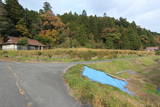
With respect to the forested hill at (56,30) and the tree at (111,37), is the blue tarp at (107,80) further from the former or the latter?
the tree at (111,37)

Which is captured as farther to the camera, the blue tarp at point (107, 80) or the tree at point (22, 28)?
the tree at point (22, 28)

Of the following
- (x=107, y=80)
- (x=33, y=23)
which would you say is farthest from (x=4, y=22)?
(x=107, y=80)

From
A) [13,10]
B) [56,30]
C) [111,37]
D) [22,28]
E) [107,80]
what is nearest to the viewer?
[107,80]

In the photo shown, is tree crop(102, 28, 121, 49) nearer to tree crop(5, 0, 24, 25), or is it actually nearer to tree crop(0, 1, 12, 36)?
tree crop(5, 0, 24, 25)

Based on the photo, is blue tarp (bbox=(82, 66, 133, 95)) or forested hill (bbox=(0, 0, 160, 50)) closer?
blue tarp (bbox=(82, 66, 133, 95))

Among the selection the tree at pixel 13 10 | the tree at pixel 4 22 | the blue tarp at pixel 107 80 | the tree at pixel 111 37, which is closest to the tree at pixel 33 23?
the tree at pixel 13 10

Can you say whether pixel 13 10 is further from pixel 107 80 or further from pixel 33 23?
pixel 107 80

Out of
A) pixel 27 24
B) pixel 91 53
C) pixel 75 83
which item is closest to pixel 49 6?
pixel 27 24

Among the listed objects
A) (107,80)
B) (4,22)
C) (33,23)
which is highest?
(33,23)

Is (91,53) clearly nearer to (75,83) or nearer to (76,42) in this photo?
(76,42)

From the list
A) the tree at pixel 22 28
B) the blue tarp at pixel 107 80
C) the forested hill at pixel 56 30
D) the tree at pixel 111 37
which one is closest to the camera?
the blue tarp at pixel 107 80

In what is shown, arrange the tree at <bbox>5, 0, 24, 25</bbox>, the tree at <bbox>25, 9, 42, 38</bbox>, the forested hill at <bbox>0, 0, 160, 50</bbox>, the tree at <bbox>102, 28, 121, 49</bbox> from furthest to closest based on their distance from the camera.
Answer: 1. the tree at <bbox>102, 28, 121, 49</bbox>
2. the tree at <bbox>25, 9, 42, 38</bbox>
3. the tree at <bbox>5, 0, 24, 25</bbox>
4. the forested hill at <bbox>0, 0, 160, 50</bbox>

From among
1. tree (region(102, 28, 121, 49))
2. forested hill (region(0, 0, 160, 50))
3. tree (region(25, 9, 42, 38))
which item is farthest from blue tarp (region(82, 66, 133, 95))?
tree (region(102, 28, 121, 49))

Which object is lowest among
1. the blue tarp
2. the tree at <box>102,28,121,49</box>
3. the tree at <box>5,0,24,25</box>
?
the blue tarp
